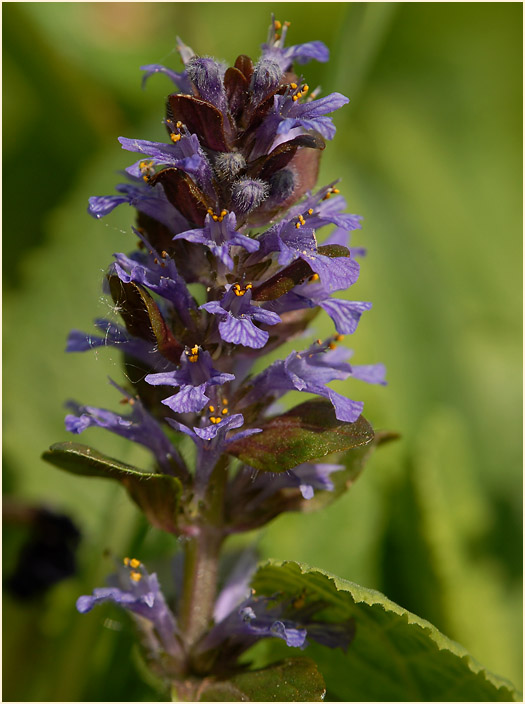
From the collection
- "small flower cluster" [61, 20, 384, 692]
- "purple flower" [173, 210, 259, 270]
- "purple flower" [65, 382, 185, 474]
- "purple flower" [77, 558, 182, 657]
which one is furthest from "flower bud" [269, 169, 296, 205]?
"purple flower" [77, 558, 182, 657]

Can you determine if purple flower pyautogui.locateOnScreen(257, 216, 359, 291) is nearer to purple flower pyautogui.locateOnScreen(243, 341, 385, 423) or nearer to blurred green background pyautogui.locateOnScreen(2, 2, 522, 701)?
purple flower pyautogui.locateOnScreen(243, 341, 385, 423)

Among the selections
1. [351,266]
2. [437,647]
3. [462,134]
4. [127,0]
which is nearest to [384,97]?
[462,134]

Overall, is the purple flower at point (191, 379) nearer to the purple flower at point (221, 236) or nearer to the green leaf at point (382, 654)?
the purple flower at point (221, 236)

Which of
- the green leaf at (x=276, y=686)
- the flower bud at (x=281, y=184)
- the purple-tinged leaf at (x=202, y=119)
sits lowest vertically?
the green leaf at (x=276, y=686)

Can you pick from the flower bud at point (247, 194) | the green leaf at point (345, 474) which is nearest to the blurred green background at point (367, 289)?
the green leaf at point (345, 474)

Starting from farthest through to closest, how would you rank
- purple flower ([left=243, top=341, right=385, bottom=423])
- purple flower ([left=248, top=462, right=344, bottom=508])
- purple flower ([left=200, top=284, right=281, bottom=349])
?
1. purple flower ([left=248, top=462, right=344, bottom=508])
2. purple flower ([left=243, top=341, right=385, bottom=423])
3. purple flower ([left=200, top=284, right=281, bottom=349])

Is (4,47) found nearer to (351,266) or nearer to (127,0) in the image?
(127,0)
